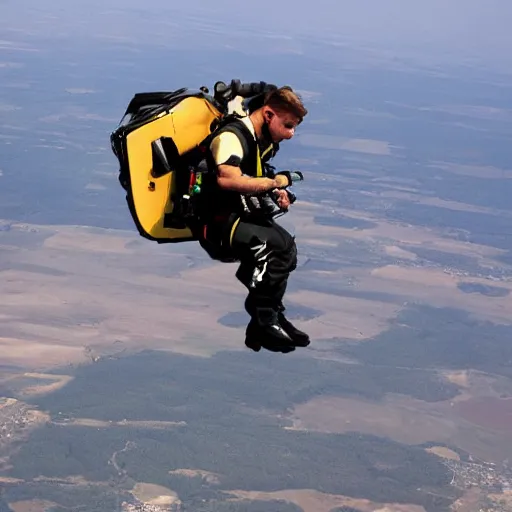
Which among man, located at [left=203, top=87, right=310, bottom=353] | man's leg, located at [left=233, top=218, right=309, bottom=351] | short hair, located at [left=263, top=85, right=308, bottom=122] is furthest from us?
man's leg, located at [left=233, top=218, right=309, bottom=351]

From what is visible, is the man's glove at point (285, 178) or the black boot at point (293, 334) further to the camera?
the black boot at point (293, 334)

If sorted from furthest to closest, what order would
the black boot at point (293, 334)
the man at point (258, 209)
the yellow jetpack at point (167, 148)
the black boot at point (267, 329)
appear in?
the black boot at point (293, 334)
the black boot at point (267, 329)
the yellow jetpack at point (167, 148)
the man at point (258, 209)

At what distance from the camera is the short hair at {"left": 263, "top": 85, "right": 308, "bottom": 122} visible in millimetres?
7937

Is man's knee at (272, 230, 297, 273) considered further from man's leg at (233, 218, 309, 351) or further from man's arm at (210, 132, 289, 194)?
man's arm at (210, 132, 289, 194)

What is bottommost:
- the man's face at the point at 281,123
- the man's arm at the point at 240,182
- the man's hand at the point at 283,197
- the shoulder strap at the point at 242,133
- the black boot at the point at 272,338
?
the black boot at the point at 272,338

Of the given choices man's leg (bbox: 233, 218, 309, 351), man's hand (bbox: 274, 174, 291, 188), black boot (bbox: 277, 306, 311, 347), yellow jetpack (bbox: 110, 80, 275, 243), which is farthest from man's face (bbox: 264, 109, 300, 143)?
black boot (bbox: 277, 306, 311, 347)

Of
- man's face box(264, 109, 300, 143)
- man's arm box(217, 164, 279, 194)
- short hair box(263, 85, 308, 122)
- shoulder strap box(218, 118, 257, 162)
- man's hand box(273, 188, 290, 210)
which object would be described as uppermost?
short hair box(263, 85, 308, 122)

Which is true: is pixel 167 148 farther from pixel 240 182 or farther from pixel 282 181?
pixel 282 181

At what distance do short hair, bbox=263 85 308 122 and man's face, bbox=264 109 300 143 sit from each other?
1.9 inches

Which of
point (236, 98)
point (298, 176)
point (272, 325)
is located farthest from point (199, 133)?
point (272, 325)

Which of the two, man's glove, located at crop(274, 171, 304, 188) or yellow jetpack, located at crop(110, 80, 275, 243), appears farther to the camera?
yellow jetpack, located at crop(110, 80, 275, 243)

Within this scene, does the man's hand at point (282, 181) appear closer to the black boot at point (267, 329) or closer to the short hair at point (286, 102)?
the short hair at point (286, 102)

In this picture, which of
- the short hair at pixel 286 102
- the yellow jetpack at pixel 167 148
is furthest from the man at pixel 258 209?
the yellow jetpack at pixel 167 148

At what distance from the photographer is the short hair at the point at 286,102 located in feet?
26.0
